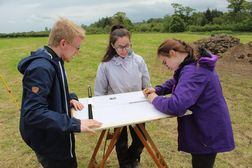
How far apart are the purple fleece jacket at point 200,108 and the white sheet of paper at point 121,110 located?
5.0 inches

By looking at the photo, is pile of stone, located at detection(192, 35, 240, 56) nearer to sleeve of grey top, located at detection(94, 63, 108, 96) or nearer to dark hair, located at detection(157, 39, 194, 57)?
sleeve of grey top, located at detection(94, 63, 108, 96)

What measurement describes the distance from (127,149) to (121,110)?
119 centimetres

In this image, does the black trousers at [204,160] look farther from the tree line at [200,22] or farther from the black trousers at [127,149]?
the tree line at [200,22]

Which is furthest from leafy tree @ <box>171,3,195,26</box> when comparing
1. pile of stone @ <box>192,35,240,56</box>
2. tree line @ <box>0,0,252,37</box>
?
pile of stone @ <box>192,35,240,56</box>

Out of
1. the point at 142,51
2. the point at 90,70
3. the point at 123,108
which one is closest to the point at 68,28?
the point at 123,108

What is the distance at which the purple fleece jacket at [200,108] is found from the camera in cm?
246

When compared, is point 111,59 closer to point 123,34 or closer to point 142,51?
point 123,34

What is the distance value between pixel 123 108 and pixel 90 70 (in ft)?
29.5

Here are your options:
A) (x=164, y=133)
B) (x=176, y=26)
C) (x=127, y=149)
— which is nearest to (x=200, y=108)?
(x=127, y=149)

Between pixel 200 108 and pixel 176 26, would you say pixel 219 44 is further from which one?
pixel 176 26

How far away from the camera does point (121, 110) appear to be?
2.79m

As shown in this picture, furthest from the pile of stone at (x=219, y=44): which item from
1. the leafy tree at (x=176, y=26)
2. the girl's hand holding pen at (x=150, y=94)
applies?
the leafy tree at (x=176, y=26)

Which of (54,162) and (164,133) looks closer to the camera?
(54,162)

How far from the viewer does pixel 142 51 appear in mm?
15680
